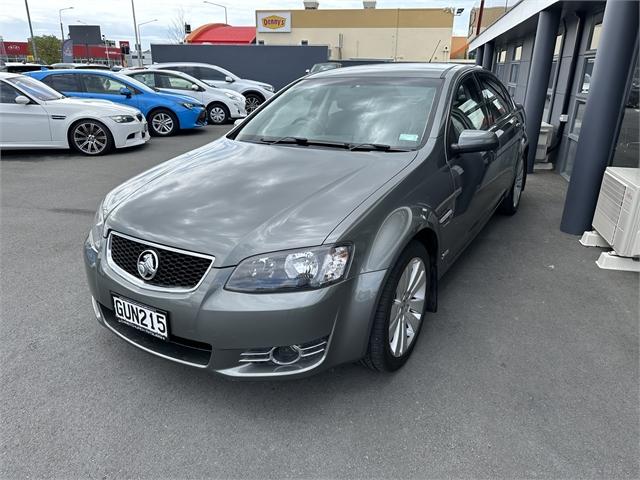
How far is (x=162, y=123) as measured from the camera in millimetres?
10891

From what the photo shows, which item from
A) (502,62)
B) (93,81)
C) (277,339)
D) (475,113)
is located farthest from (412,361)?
(502,62)

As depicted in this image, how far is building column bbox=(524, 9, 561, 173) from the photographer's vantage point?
21.4 feet

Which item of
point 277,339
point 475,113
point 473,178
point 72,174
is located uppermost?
point 475,113

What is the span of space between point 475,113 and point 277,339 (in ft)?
8.25

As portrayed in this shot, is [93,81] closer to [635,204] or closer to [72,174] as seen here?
[72,174]

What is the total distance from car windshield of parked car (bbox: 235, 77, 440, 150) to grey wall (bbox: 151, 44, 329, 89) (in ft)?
69.1

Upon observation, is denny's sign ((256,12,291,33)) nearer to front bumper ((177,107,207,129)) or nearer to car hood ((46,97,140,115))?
front bumper ((177,107,207,129))

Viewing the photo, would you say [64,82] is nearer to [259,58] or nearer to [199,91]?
[199,91]

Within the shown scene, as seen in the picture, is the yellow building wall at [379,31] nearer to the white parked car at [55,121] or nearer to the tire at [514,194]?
the white parked car at [55,121]

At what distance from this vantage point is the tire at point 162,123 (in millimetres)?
10789

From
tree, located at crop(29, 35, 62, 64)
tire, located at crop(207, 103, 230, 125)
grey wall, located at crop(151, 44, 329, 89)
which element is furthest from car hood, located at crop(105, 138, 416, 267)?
tree, located at crop(29, 35, 62, 64)

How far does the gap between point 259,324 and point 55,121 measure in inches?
313

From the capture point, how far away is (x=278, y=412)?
228 centimetres

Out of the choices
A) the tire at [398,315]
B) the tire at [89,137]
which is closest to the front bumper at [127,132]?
the tire at [89,137]
